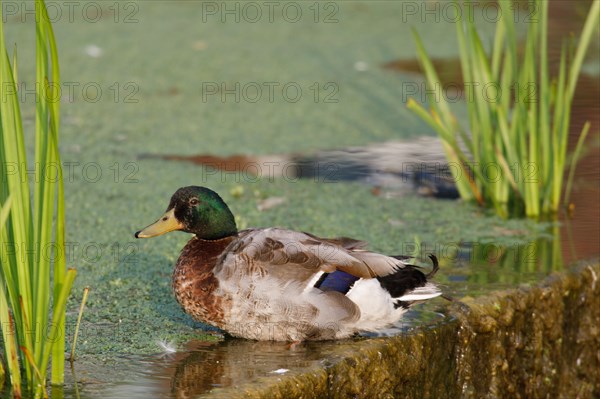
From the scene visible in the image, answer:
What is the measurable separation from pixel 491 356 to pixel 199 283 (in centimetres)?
124

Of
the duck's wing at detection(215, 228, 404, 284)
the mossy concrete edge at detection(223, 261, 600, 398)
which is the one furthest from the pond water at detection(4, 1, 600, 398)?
the duck's wing at detection(215, 228, 404, 284)

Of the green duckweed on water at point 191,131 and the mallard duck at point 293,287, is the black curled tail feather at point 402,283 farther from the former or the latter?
the green duckweed on water at point 191,131

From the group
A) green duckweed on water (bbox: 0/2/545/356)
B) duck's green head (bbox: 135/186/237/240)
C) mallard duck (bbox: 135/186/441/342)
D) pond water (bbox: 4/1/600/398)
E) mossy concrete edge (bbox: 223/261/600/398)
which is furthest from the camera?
green duckweed on water (bbox: 0/2/545/356)

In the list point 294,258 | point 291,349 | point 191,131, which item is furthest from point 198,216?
point 191,131

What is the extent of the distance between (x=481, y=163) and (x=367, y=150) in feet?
Answer: 4.71

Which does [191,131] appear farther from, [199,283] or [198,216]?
[199,283]

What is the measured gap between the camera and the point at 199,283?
11.7 feet

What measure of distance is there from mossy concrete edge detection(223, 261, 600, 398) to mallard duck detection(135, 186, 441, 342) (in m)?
0.14

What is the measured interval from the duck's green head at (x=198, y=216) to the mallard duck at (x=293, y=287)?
13 centimetres

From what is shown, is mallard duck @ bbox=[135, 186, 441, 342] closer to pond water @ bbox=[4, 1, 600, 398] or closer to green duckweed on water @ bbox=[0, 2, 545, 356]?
pond water @ bbox=[4, 1, 600, 398]

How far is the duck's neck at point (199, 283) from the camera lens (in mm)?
3525

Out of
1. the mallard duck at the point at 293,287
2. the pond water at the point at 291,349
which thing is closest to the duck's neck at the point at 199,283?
the mallard duck at the point at 293,287

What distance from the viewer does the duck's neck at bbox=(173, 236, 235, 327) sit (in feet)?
11.6

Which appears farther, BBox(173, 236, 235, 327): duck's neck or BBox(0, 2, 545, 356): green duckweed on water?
BBox(0, 2, 545, 356): green duckweed on water
